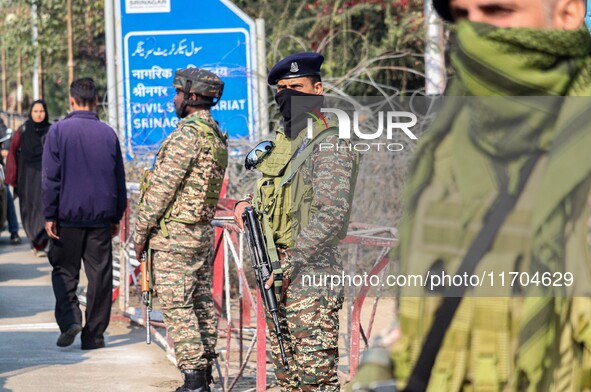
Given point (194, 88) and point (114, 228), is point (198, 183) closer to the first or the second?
point (194, 88)

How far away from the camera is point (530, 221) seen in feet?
7.72

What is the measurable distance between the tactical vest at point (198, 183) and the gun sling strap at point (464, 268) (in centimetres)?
470

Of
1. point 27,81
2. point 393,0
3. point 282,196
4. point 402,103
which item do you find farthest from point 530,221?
point 27,81

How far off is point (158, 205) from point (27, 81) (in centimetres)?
4508

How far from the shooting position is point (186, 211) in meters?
7.06

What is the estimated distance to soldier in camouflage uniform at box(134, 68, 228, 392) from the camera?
7.00 m

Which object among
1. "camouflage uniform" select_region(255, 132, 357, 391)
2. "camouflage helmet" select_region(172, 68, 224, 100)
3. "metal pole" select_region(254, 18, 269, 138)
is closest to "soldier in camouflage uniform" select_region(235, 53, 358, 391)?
"camouflage uniform" select_region(255, 132, 357, 391)

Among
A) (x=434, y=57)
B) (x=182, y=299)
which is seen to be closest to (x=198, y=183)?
(x=182, y=299)

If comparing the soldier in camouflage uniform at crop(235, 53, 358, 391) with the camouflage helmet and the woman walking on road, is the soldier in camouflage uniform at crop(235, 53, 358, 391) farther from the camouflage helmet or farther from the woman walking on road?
the woman walking on road

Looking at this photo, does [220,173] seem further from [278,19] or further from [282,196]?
[278,19]

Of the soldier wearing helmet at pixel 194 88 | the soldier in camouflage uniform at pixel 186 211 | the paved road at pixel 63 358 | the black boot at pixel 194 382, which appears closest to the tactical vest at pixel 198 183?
the soldier in camouflage uniform at pixel 186 211

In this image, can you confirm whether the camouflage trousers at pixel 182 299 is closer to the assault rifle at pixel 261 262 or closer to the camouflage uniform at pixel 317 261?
the assault rifle at pixel 261 262

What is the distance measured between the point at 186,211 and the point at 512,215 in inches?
189

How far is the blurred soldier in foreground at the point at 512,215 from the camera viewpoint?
234cm
